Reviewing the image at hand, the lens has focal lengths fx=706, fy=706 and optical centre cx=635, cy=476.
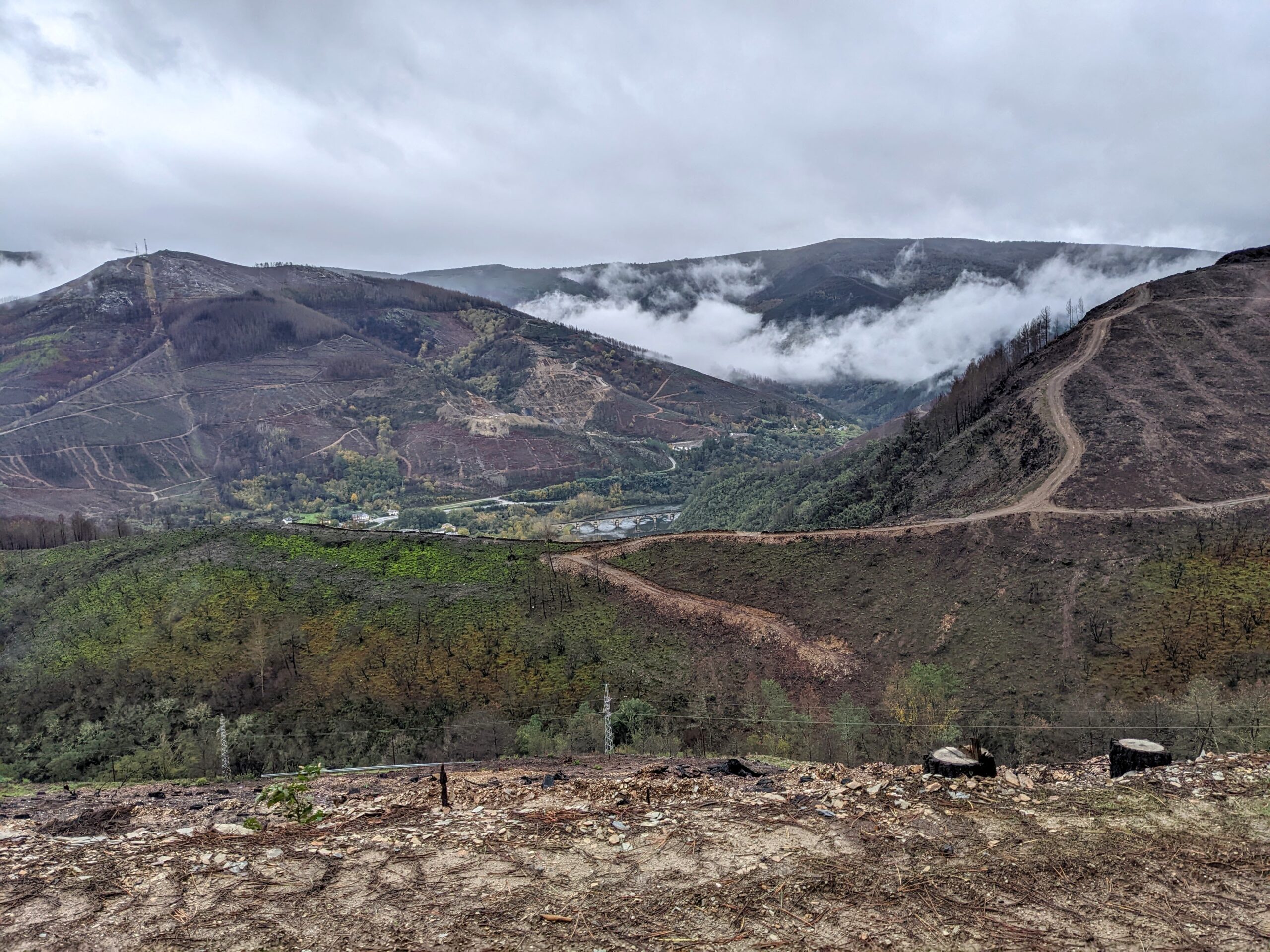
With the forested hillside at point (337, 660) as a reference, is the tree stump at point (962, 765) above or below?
above

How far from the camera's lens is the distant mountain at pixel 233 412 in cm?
13738

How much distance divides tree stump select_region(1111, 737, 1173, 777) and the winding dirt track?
23490mm

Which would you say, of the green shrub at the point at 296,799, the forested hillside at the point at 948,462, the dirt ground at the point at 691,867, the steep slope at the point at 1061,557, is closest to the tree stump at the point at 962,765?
the dirt ground at the point at 691,867

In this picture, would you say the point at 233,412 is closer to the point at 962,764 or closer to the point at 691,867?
the point at 691,867

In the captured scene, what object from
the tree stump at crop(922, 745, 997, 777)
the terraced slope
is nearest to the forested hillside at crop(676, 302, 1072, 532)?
the terraced slope

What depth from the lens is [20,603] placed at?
43750 mm

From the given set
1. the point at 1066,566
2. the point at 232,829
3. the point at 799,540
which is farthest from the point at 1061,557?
the point at 232,829

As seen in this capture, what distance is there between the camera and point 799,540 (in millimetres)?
42594

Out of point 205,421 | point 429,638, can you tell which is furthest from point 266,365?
point 429,638

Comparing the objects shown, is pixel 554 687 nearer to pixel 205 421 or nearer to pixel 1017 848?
pixel 1017 848

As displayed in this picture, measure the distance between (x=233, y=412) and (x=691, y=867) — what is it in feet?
580

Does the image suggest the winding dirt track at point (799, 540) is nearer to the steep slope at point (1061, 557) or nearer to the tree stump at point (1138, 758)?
the steep slope at point (1061, 557)

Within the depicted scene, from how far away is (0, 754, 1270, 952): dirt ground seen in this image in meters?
7.18

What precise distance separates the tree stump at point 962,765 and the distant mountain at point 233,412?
137 metres
